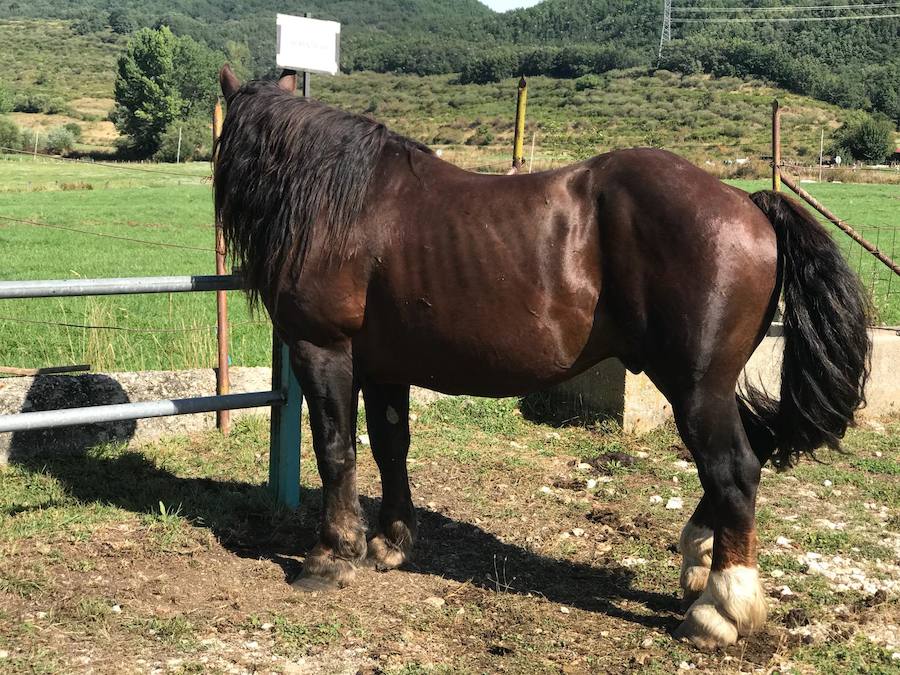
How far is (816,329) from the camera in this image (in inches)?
138

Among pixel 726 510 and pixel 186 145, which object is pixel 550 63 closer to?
pixel 186 145

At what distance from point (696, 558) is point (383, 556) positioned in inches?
60.1

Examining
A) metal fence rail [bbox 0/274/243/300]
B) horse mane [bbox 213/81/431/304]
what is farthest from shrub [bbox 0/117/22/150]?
horse mane [bbox 213/81/431/304]

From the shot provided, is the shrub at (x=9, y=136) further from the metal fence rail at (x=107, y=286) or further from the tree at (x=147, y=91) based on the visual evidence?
the metal fence rail at (x=107, y=286)

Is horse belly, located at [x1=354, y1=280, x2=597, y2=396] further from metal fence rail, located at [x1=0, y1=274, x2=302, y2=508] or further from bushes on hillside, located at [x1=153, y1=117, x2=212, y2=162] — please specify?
bushes on hillside, located at [x1=153, y1=117, x2=212, y2=162]

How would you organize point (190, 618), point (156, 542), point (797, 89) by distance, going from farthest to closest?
point (797, 89) → point (156, 542) → point (190, 618)

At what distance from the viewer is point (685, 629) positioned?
135 inches

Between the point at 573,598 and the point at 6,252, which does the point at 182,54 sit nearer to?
the point at 6,252

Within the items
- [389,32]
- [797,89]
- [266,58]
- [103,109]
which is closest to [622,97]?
[797,89]

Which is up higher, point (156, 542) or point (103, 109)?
point (103, 109)

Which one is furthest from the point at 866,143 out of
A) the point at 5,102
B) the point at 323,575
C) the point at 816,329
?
the point at 5,102

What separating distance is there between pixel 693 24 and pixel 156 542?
469ft

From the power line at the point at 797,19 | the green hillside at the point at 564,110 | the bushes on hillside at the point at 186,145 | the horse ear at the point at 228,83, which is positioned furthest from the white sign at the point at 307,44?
the power line at the point at 797,19

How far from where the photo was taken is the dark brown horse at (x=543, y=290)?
3.28m
